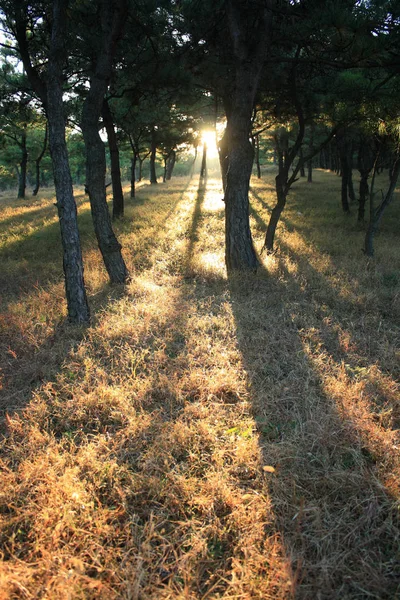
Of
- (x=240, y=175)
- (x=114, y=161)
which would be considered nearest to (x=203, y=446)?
(x=240, y=175)

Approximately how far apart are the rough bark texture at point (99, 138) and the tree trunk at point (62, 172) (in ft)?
3.71

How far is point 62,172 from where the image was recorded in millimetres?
4844

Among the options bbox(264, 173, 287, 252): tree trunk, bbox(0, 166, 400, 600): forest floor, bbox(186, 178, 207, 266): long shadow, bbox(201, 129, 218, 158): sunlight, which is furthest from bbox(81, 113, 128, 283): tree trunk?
bbox(201, 129, 218, 158): sunlight

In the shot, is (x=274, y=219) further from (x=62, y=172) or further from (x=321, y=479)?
(x=321, y=479)

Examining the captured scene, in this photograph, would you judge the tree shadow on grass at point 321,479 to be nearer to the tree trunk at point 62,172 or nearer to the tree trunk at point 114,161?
the tree trunk at point 62,172

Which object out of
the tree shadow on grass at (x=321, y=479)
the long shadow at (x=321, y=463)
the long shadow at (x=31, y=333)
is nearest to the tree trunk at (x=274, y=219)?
the long shadow at (x=31, y=333)

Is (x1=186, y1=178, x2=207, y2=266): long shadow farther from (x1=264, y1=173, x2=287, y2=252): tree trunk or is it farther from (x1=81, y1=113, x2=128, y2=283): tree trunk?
(x1=264, y1=173, x2=287, y2=252): tree trunk

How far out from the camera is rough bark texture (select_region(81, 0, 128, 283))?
18.8 feet

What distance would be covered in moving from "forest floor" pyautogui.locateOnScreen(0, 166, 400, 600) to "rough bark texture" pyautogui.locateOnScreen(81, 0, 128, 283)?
1192 millimetres

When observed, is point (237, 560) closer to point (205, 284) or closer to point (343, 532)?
point (343, 532)

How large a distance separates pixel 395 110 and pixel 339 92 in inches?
51.6

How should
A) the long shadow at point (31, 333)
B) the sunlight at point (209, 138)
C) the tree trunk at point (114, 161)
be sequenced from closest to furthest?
the long shadow at point (31, 333), the tree trunk at point (114, 161), the sunlight at point (209, 138)

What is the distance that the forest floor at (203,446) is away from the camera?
1.87 m

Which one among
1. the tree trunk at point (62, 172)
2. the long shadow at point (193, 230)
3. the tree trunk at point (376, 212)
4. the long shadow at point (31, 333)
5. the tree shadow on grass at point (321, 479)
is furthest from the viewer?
the long shadow at point (193, 230)
